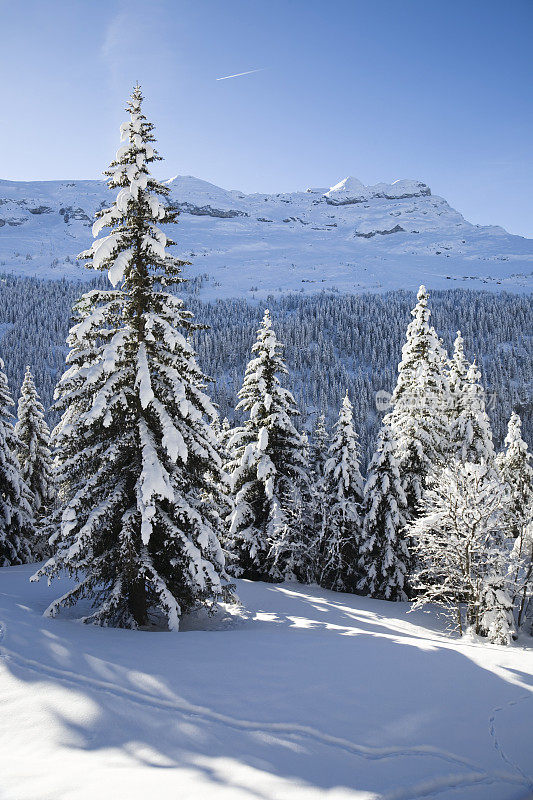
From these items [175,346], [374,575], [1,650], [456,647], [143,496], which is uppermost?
[175,346]

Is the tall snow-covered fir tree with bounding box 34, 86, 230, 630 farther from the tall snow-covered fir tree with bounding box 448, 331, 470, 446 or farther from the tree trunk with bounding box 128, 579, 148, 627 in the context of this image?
the tall snow-covered fir tree with bounding box 448, 331, 470, 446

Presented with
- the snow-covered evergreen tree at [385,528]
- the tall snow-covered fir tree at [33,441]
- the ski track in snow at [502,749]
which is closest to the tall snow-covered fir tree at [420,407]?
the snow-covered evergreen tree at [385,528]

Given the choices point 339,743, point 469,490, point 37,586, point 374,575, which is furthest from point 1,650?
point 374,575

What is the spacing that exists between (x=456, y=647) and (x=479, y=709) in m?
3.53

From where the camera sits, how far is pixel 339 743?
5.40 metres

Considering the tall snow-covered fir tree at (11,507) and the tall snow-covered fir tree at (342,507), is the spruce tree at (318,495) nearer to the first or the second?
the tall snow-covered fir tree at (342,507)

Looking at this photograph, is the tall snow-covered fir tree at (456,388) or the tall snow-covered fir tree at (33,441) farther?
the tall snow-covered fir tree at (33,441)

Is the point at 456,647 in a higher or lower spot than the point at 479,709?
lower

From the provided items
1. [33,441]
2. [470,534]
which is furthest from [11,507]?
[470,534]

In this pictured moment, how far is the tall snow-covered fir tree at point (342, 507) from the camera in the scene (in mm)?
25125

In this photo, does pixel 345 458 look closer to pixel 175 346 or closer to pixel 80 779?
pixel 175 346

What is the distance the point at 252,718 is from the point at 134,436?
276 inches

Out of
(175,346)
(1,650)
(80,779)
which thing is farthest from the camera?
(175,346)

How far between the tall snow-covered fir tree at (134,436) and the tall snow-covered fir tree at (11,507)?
13290 mm
